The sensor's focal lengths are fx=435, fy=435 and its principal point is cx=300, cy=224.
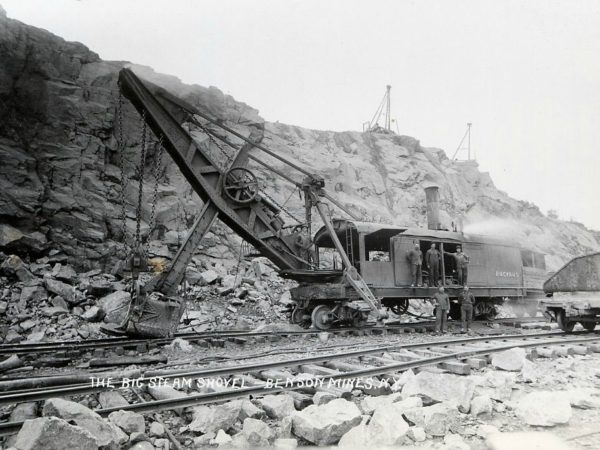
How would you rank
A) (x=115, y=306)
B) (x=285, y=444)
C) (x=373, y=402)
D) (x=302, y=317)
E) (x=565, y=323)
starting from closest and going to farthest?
(x=285, y=444), (x=373, y=402), (x=565, y=323), (x=302, y=317), (x=115, y=306)

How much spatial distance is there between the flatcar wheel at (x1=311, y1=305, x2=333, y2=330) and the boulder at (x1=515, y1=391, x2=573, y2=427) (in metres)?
6.68

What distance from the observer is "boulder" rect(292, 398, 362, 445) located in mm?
3262

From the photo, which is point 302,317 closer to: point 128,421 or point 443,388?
point 443,388

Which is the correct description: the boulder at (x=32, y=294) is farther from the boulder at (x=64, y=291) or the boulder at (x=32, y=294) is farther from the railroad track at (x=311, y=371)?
the railroad track at (x=311, y=371)

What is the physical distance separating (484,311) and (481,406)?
34.9 ft

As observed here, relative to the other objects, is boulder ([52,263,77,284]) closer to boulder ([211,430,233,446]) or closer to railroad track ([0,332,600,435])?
railroad track ([0,332,600,435])

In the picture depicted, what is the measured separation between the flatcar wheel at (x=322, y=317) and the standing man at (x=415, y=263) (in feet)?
8.18

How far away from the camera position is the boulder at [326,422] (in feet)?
10.7

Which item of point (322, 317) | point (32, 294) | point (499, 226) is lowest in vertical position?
point (322, 317)

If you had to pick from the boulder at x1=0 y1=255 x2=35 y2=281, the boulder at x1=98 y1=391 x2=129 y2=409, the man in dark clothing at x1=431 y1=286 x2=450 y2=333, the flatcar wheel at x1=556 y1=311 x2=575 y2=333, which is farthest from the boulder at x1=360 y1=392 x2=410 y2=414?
the boulder at x1=0 y1=255 x2=35 y2=281

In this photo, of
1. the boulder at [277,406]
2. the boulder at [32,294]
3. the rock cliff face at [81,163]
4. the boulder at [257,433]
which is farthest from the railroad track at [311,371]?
the boulder at [32,294]

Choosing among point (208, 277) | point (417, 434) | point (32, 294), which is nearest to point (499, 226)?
point (208, 277)

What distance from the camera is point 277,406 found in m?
3.82

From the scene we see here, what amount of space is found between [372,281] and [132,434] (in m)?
8.35
